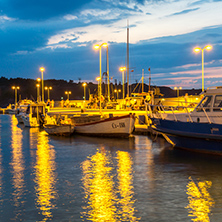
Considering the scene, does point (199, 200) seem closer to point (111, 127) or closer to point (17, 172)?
point (17, 172)

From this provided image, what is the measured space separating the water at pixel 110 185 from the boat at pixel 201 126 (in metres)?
0.68

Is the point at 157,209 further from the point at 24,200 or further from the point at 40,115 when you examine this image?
the point at 40,115

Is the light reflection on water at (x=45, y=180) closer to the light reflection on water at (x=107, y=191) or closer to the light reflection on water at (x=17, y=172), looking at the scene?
the light reflection on water at (x=17, y=172)

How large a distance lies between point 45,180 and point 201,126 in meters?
9.36

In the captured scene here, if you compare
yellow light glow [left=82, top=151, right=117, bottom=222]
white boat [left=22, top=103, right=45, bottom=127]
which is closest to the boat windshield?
yellow light glow [left=82, top=151, right=117, bottom=222]

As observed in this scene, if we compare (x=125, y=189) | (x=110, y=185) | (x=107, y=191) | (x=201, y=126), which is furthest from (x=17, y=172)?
(x=201, y=126)

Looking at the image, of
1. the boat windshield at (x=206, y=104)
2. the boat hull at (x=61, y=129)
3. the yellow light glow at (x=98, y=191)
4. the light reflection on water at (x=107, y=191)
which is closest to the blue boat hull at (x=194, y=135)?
the boat windshield at (x=206, y=104)

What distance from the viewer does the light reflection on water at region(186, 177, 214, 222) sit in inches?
415

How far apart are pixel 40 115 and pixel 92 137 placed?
18.6m

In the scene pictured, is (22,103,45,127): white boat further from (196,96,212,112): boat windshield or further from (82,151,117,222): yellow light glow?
(196,96,212,112): boat windshield

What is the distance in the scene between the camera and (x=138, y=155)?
73.7ft

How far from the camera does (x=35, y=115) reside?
49.6m

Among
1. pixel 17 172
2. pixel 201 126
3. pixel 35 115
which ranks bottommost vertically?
pixel 17 172

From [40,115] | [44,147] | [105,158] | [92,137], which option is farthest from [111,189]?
[40,115]
